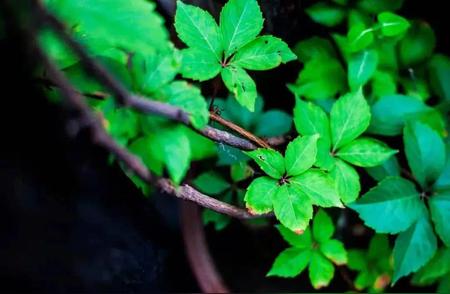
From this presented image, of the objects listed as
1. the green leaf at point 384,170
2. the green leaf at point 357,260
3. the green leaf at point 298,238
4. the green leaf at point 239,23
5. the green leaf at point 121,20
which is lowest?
the green leaf at point 357,260

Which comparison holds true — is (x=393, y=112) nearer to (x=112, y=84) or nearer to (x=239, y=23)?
(x=239, y=23)

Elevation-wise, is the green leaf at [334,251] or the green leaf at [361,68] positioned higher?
the green leaf at [361,68]

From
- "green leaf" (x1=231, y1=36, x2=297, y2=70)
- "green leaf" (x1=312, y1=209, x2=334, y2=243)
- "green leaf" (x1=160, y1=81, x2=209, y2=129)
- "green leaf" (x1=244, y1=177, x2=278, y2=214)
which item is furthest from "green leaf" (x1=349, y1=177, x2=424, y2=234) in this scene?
"green leaf" (x1=160, y1=81, x2=209, y2=129)

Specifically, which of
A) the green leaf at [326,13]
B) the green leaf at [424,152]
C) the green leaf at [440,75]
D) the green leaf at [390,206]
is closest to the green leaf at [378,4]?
the green leaf at [326,13]

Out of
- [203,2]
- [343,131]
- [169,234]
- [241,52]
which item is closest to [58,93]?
[241,52]

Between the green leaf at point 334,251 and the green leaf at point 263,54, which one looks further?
the green leaf at point 334,251

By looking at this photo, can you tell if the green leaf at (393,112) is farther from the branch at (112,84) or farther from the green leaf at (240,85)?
the branch at (112,84)
